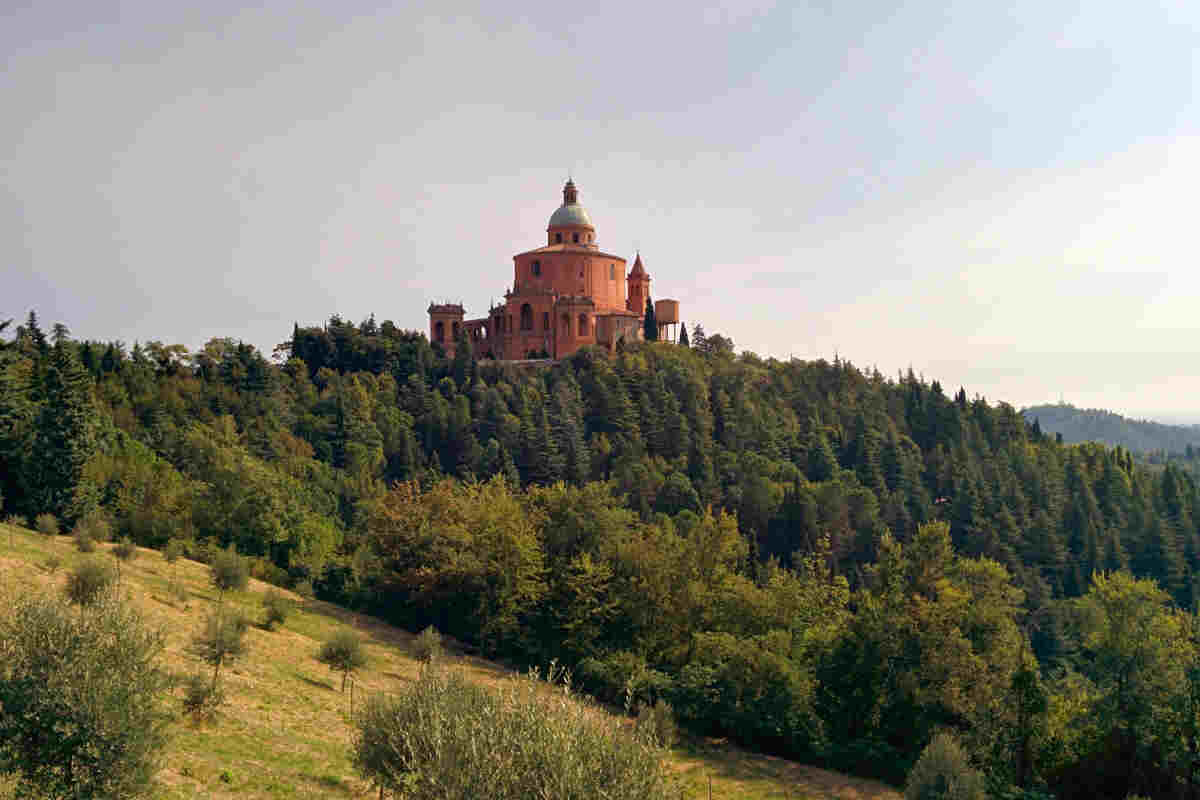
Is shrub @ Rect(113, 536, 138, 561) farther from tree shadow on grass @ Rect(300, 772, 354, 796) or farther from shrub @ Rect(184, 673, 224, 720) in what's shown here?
tree shadow on grass @ Rect(300, 772, 354, 796)

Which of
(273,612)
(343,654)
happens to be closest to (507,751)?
(343,654)

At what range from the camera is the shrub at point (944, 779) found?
21344 mm

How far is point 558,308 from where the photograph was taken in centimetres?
8556

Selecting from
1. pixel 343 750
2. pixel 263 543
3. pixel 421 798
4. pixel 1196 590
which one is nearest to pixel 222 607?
pixel 343 750

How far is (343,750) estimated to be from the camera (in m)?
21.3

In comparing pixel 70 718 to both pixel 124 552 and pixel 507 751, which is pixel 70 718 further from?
pixel 124 552

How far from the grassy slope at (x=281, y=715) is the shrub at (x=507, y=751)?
10.8 feet

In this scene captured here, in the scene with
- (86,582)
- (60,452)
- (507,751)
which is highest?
(60,452)

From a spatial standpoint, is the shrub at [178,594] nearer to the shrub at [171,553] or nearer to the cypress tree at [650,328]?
the shrub at [171,553]

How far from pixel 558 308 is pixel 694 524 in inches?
1502

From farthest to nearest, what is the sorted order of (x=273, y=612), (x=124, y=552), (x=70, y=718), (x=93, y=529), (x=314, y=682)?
(x=93, y=529)
(x=124, y=552)
(x=273, y=612)
(x=314, y=682)
(x=70, y=718)

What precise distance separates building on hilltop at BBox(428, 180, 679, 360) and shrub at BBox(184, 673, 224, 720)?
65967 millimetres

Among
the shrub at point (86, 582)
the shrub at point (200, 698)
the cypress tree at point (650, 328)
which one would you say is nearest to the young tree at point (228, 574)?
the shrub at point (86, 582)

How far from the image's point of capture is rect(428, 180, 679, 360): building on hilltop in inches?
3383
